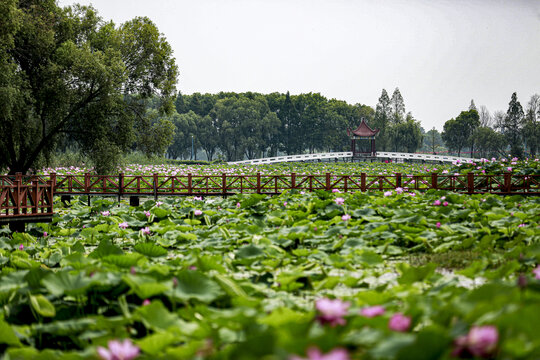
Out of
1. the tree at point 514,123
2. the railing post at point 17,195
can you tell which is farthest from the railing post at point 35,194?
the tree at point 514,123

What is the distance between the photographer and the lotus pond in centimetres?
158

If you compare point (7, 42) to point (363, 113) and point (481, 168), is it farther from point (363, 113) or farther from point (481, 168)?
point (363, 113)

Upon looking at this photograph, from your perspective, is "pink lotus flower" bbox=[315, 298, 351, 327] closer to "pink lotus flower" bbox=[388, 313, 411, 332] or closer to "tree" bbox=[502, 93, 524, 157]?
"pink lotus flower" bbox=[388, 313, 411, 332]

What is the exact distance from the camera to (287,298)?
3.23 metres

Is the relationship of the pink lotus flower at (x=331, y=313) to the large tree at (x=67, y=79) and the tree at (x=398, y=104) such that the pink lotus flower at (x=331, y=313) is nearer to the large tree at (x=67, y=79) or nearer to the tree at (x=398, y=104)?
the large tree at (x=67, y=79)

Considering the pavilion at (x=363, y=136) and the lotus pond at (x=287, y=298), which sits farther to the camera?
the pavilion at (x=363, y=136)

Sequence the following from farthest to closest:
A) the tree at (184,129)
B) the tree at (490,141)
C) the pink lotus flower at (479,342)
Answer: the tree at (184,129)
the tree at (490,141)
the pink lotus flower at (479,342)

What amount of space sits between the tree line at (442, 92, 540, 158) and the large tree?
36.9 meters

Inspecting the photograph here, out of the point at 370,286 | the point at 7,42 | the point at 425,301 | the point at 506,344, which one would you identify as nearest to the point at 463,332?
the point at 506,344

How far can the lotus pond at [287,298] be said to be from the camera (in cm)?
158

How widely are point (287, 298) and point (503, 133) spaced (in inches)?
2284

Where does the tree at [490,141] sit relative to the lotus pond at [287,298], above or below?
above

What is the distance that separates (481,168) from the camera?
16.1 meters

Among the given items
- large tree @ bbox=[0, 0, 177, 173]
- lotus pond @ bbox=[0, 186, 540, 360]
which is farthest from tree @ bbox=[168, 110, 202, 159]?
lotus pond @ bbox=[0, 186, 540, 360]
